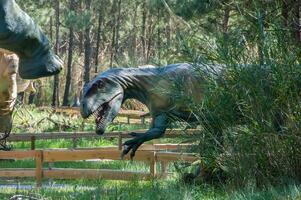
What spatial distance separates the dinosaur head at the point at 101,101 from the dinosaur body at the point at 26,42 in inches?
237

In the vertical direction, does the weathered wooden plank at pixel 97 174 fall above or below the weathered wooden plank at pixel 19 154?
below

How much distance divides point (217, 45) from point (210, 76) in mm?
433

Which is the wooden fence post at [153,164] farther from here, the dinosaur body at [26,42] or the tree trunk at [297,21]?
the dinosaur body at [26,42]

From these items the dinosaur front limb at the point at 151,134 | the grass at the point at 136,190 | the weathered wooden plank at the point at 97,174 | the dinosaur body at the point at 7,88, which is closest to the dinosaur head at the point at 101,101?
the dinosaur front limb at the point at 151,134

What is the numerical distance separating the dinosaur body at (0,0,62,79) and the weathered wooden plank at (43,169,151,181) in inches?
268

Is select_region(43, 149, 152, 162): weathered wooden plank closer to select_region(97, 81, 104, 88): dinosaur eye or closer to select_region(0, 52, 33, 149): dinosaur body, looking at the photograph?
select_region(0, 52, 33, 149): dinosaur body

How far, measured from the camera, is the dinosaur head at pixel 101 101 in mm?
8672

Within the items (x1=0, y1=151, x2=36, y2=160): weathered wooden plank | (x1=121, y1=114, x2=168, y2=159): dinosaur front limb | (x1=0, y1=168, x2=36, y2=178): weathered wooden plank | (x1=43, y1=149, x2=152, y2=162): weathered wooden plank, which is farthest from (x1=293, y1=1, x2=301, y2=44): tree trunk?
(x1=0, y1=168, x2=36, y2=178): weathered wooden plank

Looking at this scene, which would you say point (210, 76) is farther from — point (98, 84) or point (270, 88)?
point (98, 84)

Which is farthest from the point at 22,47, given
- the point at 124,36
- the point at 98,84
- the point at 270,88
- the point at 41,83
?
the point at 124,36

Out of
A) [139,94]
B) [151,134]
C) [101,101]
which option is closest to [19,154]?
[101,101]

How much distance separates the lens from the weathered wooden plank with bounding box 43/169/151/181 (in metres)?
9.66

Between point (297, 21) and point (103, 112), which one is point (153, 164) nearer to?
point (103, 112)

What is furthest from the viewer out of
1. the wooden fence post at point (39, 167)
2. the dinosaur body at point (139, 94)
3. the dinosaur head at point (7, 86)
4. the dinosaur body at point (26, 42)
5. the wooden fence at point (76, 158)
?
the dinosaur head at point (7, 86)
